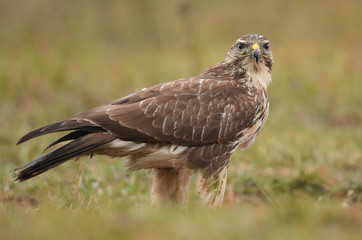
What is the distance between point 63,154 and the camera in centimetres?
436

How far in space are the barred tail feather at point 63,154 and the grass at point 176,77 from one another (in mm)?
246

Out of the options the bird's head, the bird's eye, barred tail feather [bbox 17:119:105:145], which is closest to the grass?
barred tail feather [bbox 17:119:105:145]

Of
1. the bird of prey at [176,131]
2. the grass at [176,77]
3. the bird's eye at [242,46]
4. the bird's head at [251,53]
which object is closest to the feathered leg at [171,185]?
the bird of prey at [176,131]

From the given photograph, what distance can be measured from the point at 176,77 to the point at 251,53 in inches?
180

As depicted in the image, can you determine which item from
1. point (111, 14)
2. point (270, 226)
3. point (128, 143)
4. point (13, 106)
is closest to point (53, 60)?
point (13, 106)

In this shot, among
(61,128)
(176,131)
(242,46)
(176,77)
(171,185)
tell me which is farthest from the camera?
(176,77)

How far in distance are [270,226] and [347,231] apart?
15.2 inches

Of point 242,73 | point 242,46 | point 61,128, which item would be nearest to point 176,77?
point 242,46

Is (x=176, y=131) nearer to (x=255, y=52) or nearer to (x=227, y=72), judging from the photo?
(x=227, y=72)

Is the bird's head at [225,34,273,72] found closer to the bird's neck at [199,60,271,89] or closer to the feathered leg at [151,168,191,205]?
the bird's neck at [199,60,271,89]

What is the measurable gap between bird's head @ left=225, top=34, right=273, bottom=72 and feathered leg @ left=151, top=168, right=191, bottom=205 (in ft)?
3.61

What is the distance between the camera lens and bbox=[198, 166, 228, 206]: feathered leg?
15.2 feet

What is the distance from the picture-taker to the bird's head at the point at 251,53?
17.0 feet

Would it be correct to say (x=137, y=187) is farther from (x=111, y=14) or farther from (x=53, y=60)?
(x=111, y=14)
